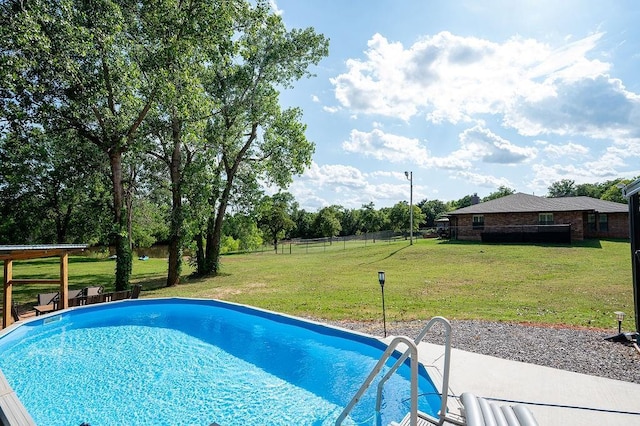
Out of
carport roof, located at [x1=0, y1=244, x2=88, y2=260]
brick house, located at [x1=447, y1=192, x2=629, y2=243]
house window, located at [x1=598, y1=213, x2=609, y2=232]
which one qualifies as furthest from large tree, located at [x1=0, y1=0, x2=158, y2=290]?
house window, located at [x1=598, y1=213, x2=609, y2=232]

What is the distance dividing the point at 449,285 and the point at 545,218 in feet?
59.8

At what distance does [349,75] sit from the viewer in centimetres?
1688

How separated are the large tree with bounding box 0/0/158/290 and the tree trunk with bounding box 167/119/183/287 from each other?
192cm

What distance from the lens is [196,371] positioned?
22.9 feet

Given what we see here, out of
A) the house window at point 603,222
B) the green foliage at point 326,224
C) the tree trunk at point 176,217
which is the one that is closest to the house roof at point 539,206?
the house window at point 603,222

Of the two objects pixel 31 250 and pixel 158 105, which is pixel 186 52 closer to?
pixel 158 105

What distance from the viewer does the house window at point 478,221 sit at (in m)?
28.8

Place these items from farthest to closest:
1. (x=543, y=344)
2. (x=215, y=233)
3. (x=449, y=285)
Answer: (x=215, y=233)
(x=449, y=285)
(x=543, y=344)

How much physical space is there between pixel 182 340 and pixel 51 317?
14.8 feet

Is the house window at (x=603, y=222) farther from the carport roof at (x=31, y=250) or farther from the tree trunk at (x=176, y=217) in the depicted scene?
the carport roof at (x=31, y=250)

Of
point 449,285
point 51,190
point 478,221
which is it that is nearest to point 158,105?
point 449,285

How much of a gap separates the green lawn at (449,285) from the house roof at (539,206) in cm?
357

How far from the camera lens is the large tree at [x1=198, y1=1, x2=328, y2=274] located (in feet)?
61.5

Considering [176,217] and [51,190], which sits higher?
[51,190]
